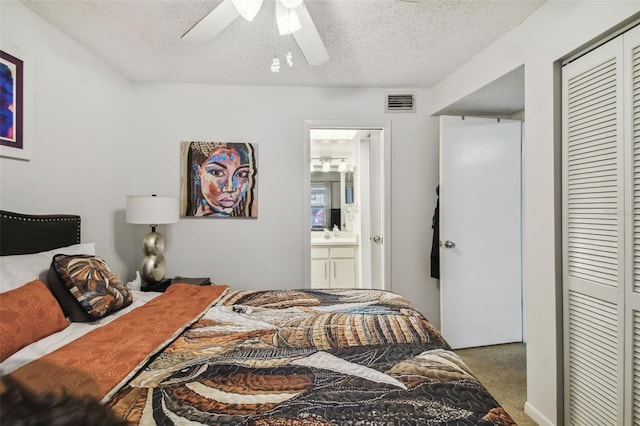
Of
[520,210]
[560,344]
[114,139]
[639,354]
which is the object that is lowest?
[560,344]

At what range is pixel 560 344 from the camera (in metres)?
1.76

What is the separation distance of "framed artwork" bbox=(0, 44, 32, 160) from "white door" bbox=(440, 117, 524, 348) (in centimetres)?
302

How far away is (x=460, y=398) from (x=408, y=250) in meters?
2.21

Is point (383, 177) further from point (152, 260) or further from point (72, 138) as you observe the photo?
point (72, 138)

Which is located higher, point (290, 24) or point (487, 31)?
point (487, 31)

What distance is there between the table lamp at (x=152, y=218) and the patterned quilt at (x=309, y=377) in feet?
4.12

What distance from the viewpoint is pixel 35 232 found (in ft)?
5.73

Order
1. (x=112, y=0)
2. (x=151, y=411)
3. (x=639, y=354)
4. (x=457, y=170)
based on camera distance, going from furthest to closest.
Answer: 1. (x=457, y=170)
2. (x=112, y=0)
3. (x=639, y=354)
4. (x=151, y=411)

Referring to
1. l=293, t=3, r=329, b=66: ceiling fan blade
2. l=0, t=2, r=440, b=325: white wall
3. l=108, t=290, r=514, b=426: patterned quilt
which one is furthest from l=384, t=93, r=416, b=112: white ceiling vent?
l=108, t=290, r=514, b=426: patterned quilt

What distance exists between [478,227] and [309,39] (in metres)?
2.18

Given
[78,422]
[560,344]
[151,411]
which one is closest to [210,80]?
[151,411]

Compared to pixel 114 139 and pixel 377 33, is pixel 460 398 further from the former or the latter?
pixel 114 139

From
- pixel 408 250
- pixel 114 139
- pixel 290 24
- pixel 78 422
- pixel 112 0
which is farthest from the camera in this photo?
pixel 408 250

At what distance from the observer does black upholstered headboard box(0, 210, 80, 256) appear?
1.59 meters
